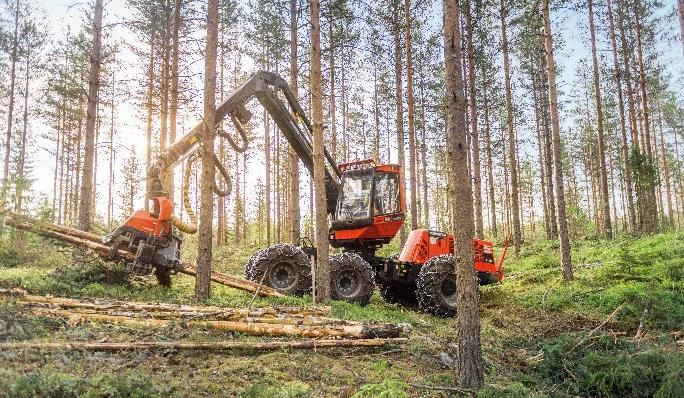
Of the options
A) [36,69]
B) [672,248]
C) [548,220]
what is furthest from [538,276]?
[36,69]

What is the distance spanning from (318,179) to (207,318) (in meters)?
4.11

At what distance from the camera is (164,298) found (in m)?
9.23

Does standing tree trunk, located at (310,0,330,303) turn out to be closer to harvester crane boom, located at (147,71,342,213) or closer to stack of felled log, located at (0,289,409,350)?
harvester crane boom, located at (147,71,342,213)

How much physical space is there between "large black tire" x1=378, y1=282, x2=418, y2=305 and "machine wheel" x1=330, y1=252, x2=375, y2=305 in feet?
5.52

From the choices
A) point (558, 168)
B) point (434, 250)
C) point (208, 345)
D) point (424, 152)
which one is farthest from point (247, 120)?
point (424, 152)

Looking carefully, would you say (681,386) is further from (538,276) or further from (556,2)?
(556,2)

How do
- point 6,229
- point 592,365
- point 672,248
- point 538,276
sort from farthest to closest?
point 538,276 < point 672,248 < point 6,229 < point 592,365

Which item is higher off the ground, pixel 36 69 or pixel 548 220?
pixel 36 69

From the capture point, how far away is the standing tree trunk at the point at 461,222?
5.18 meters

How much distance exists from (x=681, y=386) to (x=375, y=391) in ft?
11.4

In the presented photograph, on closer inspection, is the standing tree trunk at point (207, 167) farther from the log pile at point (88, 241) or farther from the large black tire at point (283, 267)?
the large black tire at point (283, 267)

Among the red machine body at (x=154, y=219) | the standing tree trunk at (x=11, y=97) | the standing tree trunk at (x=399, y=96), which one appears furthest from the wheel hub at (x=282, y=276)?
the standing tree trunk at (x=11, y=97)

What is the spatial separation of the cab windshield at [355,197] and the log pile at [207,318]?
463 cm

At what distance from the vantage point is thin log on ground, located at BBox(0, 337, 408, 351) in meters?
5.07
